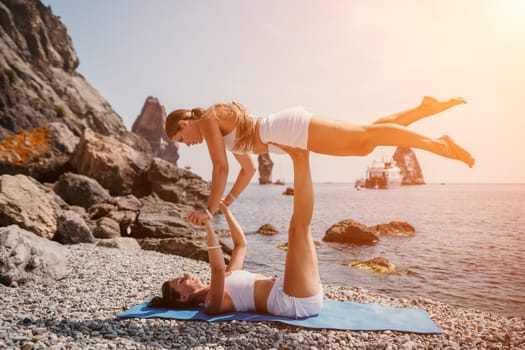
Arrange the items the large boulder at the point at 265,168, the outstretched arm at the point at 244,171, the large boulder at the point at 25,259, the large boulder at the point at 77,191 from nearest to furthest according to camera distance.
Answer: the outstretched arm at the point at 244,171
the large boulder at the point at 25,259
the large boulder at the point at 77,191
the large boulder at the point at 265,168

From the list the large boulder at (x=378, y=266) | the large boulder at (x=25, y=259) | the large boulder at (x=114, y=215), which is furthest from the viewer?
the large boulder at (x=114, y=215)

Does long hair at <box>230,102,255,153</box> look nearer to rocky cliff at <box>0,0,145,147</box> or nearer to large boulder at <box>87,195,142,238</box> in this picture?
large boulder at <box>87,195,142,238</box>

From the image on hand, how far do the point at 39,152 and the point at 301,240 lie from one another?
60.8 ft

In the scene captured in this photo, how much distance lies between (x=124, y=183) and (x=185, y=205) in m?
3.68

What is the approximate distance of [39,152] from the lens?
61.8 feet

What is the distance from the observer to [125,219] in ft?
48.4

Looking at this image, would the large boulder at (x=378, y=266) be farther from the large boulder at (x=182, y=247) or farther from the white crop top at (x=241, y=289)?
the white crop top at (x=241, y=289)

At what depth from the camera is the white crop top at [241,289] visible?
506cm

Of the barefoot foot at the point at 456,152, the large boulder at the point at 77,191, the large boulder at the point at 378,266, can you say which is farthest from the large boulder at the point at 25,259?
the large boulder at the point at 77,191

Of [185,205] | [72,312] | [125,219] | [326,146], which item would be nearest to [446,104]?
[326,146]

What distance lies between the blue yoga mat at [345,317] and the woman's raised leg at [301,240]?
17.3 inches

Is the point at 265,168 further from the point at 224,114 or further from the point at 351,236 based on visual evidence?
the point at 224,114

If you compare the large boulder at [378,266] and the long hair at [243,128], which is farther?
the large boulder at [378,266]

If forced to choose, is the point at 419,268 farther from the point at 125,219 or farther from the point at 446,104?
the point at 125,219
